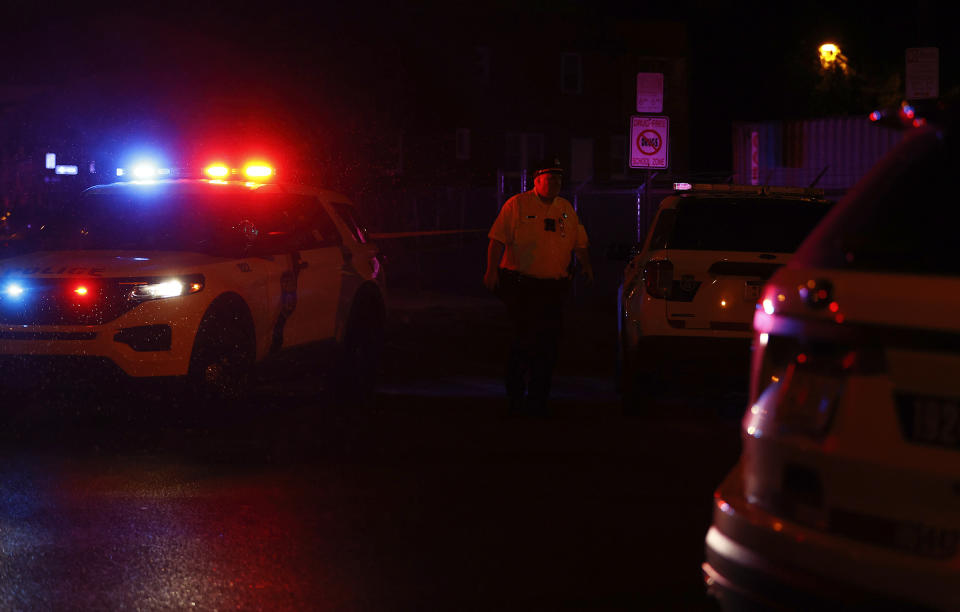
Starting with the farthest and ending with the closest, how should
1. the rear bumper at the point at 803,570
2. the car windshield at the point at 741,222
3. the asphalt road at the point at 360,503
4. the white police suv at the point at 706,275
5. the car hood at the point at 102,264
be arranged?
the car windshield at the point at 741,222 < the white police suv at the point at 706,275 < the car hood at the point at 102,264 < the asphalt road at the point at 360,503 < the rear bumper at the point at 803,570

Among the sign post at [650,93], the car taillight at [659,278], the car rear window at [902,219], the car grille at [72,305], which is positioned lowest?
the car grille at [72,305]

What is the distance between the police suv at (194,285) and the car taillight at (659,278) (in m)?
2.51

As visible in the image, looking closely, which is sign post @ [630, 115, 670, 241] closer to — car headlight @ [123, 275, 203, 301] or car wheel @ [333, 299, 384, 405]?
car wheel @ [333, 299, 384, 405]

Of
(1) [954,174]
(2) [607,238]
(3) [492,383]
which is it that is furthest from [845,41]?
(1) [954,174]

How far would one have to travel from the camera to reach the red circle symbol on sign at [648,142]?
59.4ft

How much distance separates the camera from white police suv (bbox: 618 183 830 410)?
984cm

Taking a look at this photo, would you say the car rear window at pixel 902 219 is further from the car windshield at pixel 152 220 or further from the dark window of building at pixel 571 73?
the dark window of building at pixel 571 73

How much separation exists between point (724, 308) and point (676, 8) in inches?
1957

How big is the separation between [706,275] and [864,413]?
6138 millimetres

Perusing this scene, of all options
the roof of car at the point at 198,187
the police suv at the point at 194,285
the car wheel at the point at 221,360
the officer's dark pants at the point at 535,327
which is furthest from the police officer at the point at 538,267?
the car wheel at the point at 221,360

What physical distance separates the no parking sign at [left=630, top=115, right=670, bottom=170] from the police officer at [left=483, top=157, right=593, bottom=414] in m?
7.56

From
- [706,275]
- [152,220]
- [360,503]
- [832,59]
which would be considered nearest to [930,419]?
[360,503]

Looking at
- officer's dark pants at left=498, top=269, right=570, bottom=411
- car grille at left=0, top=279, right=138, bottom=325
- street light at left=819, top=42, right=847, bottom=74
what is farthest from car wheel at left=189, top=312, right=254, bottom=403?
street light at left=819, top=42, right=847, bottom=74

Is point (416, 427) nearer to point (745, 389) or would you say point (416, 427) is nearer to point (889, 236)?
point (745, 389)
